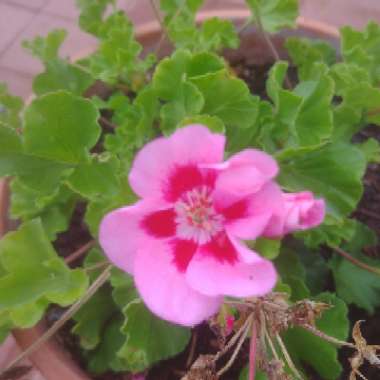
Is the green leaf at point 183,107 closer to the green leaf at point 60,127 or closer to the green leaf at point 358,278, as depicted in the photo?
the green leaf at point 60,127

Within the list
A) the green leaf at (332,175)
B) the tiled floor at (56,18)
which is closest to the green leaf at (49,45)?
the green leaf at (332,175)

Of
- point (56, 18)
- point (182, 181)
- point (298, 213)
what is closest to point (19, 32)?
point (56, 18)

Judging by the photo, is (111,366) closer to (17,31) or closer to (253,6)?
(253,6)

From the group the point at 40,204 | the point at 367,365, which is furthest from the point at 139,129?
the point at 367,365

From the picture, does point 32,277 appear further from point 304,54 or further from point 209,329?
point 304,54

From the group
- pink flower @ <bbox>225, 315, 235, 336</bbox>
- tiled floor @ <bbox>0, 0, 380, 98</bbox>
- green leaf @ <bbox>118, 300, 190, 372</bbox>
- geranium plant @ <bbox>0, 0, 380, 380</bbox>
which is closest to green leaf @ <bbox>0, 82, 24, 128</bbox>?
geranium plant @ <bbox>0, 0, 380, 380</bbox>

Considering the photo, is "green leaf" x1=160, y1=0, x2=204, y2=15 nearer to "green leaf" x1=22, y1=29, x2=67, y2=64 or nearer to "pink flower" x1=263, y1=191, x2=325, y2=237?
"green leaf" x1=22, y1=29, x2=67, y2=64
